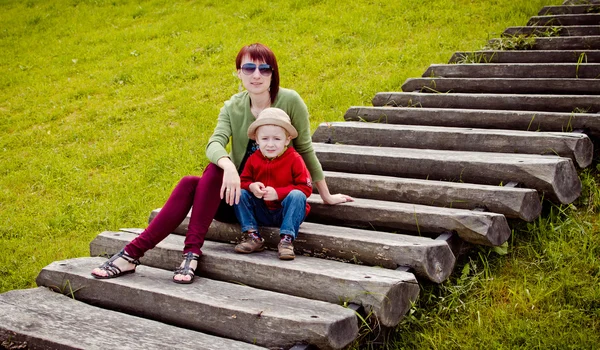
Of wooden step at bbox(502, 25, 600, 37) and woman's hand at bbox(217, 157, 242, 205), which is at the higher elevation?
wooden step at bbox(502, 25, 600, 37)

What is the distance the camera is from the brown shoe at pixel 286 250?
334 cm

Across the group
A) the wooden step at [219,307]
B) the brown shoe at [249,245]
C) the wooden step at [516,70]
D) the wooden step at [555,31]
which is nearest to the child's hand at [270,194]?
the brown shoe at [249,245]

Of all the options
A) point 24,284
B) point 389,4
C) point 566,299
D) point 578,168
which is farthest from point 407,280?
point 389,4

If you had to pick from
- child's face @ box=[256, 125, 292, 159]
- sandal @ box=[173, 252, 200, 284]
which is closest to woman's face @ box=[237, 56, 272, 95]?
child's face @ box=[256, 125, 292, 159]

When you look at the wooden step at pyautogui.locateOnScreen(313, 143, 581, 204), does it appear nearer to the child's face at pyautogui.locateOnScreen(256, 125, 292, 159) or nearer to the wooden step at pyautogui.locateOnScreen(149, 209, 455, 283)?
the wooden step at pyautogui.locateOnScreen(149, 209, 455, 283)

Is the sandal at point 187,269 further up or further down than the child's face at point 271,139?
further down

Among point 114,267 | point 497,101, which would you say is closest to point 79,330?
point 114,267

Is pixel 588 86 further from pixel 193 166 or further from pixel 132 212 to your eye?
pixel 132 212

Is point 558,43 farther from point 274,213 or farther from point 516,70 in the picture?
point 274,213

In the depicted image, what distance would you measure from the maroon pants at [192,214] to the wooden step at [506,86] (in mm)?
3048

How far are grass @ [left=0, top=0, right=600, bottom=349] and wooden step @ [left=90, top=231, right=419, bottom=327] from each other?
0.98 ft

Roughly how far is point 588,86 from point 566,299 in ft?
8.25

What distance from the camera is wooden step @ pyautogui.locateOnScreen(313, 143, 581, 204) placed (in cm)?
380

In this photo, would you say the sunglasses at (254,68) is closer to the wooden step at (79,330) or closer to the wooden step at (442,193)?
the wooden step at (442,193)
